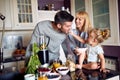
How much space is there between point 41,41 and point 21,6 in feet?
5.78

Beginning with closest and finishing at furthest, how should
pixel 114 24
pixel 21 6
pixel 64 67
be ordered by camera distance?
1. pixel 64 67
2. pixel 114 24
3. pixel 21 6

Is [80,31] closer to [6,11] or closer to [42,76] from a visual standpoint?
[42,76]

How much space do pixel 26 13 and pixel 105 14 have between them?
150cm

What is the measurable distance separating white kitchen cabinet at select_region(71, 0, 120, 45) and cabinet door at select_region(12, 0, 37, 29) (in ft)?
3.62

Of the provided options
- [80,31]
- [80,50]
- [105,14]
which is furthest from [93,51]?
Result: [105,14]

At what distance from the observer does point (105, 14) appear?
9.36ft

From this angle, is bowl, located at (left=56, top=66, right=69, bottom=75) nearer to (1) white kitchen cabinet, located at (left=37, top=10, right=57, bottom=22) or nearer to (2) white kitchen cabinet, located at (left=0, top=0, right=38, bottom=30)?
(2) white kitchen cabinet, located at (left=0, top=0, right=38, bottom=30)

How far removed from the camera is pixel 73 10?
3902 mm

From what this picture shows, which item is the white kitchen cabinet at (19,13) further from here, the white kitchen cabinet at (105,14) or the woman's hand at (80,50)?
the woman's hand at (80,50)

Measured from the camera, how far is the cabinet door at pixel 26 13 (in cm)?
290

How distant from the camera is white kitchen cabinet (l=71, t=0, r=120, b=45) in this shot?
2.56m

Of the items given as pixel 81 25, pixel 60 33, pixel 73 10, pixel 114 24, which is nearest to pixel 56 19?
pixel 60 33

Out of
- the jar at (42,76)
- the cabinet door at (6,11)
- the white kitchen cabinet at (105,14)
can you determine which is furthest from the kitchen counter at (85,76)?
the cabinet door at (6,11)

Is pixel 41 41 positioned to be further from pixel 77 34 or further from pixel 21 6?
pixel 21 6
